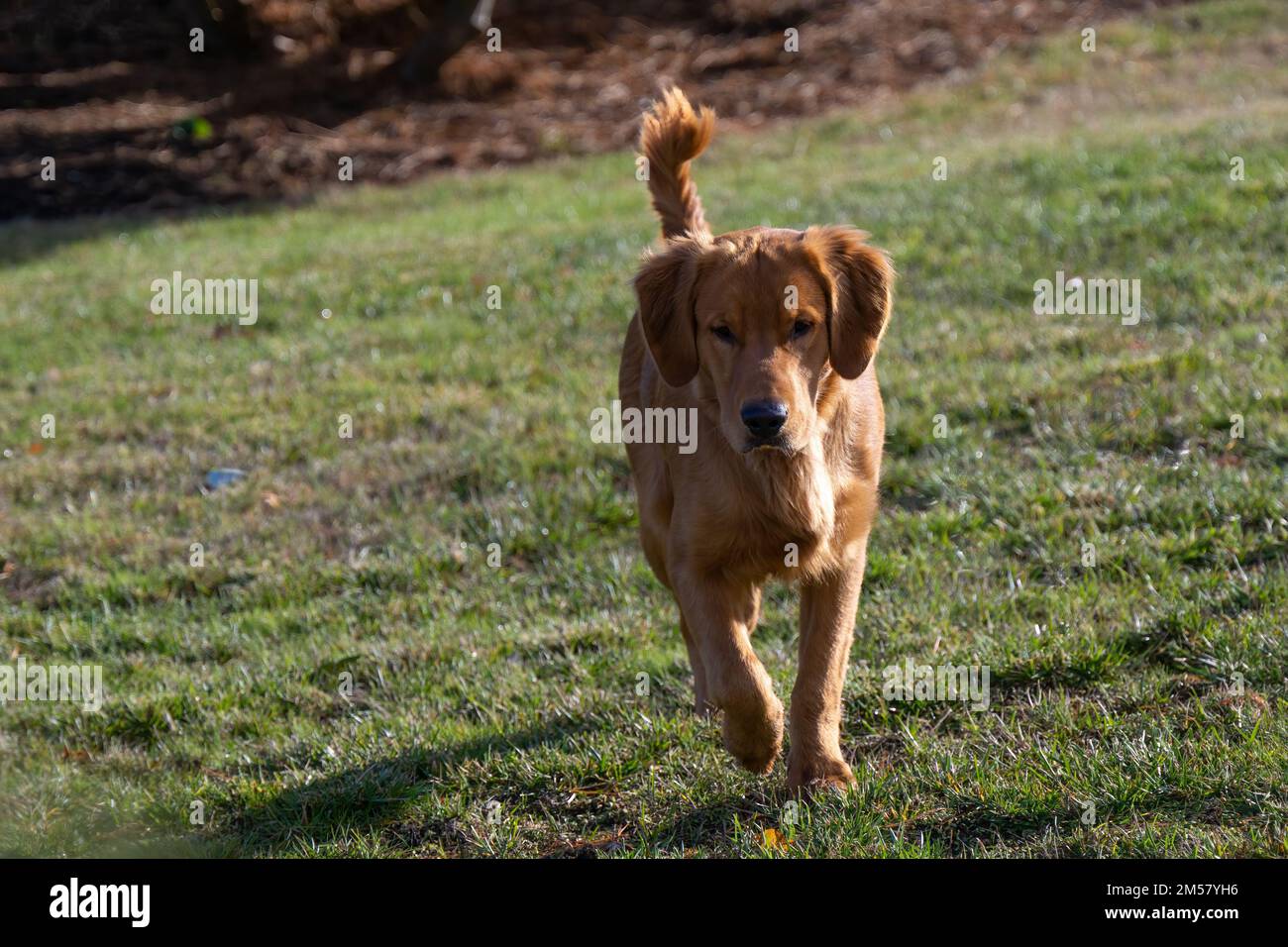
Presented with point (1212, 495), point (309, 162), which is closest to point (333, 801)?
point (1212, 495)

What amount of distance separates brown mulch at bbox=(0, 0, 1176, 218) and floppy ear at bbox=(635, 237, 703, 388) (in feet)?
34.1

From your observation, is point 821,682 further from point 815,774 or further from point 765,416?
point 765,416

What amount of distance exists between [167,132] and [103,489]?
932cm

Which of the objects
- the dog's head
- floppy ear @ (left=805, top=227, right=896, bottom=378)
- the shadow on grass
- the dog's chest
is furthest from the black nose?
the shadow on grass

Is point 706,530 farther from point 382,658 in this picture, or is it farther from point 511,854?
point 382,658

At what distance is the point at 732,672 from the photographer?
404 centimetres

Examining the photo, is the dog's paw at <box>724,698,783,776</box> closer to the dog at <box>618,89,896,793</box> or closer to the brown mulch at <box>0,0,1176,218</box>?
the dog at <box>618,89,896,793</box>

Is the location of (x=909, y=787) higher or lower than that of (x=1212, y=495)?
lower

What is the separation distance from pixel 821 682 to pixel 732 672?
1.00ft

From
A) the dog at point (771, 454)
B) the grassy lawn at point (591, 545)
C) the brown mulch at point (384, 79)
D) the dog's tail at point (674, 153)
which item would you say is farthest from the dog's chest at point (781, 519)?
the brown mulch at point (384, 79)

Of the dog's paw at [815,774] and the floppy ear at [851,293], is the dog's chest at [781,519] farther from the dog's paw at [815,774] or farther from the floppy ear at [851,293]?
the dog's paw at [815,774]

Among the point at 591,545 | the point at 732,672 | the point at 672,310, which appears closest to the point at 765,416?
the point at 672,310

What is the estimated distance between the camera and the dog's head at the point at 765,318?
3.98 metres
